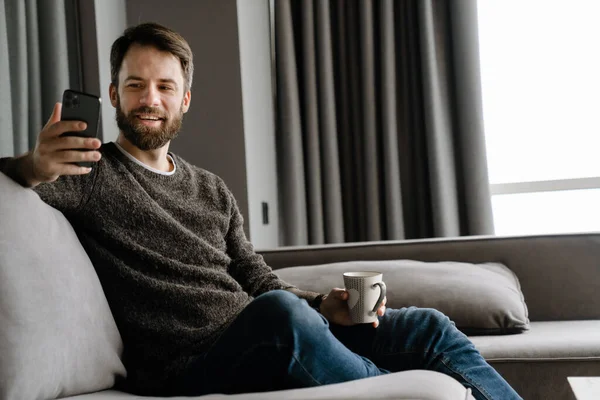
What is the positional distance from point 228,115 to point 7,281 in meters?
1.58

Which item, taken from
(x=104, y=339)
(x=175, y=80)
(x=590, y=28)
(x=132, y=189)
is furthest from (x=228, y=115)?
(x=590, y=28)

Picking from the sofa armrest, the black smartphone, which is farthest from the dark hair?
the sofa armrest

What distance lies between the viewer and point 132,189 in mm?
1207

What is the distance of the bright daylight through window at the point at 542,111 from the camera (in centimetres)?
276

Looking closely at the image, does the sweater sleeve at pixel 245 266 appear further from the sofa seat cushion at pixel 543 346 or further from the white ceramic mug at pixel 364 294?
the sofa seat cushion at pixel 543 346

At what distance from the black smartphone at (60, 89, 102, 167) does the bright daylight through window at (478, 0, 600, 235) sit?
7.29 ft

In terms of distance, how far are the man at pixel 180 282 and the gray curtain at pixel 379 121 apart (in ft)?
4.39

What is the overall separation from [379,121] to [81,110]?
A: 1928 millimetres

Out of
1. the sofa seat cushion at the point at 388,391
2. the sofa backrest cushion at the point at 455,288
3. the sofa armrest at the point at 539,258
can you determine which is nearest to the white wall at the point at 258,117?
the sofa armrest at the point at 539,258

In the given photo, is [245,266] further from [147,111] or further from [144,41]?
[144,41]

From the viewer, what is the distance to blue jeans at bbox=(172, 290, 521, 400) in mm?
959

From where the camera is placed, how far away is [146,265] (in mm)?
1179

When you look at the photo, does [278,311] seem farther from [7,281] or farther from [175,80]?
[175,80]

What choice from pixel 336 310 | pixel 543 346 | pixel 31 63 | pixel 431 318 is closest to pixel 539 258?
pixel 543 346
